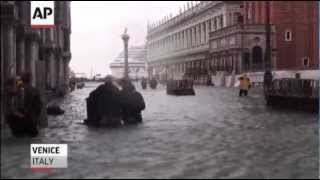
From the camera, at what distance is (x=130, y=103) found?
15.1 meters

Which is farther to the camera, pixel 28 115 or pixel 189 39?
pixel 189 39

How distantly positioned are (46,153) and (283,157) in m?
3.36

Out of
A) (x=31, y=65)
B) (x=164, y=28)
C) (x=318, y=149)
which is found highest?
(x=164, y=28)

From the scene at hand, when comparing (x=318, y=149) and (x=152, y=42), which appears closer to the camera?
(x=318, y=149)

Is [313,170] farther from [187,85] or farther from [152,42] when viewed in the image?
[152,42]

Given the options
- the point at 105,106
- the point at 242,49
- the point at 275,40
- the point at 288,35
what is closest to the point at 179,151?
the point at 105,106

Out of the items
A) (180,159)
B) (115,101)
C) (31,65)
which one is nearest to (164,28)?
(31,65)

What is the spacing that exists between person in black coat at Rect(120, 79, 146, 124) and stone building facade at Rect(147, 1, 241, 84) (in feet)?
197

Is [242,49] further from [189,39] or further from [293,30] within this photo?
[189,39]

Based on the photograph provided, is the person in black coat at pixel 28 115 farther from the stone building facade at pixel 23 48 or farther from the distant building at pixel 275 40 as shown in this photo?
the distant building at pixel 275 40

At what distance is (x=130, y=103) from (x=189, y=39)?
7561 cm

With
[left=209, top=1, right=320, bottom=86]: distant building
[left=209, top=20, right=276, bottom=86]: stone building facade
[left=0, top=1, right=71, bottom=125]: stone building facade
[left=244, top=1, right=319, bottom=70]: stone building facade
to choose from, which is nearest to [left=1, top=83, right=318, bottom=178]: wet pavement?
[left=0, top=1, right=71, bottom=125]: stone building facade

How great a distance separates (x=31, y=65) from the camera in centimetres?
2372

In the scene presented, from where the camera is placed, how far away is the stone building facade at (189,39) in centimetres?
7825
